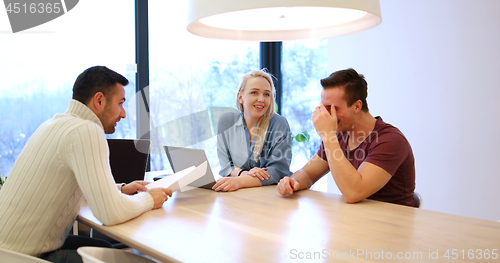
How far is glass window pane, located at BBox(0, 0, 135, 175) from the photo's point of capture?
309 cm

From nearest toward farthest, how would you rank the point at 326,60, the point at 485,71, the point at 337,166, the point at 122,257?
the point at 122,257
the point at 337,166
the point at 485,71
the point at 326,60

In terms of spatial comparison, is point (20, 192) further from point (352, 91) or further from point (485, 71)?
point (485, 71)

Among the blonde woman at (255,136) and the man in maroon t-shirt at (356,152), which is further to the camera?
the blonde woman at (255,136)

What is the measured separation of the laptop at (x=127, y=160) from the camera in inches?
95.3

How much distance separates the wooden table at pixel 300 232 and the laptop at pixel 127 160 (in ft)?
2.58

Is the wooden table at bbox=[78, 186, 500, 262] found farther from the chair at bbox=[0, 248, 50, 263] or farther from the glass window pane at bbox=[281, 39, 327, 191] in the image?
the glass window pane at bbox=[281, 39, 327, 191]

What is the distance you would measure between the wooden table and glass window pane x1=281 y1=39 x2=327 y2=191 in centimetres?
306

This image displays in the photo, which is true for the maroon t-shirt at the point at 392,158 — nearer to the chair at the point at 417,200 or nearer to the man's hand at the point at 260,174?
the chair at the point at 417,200

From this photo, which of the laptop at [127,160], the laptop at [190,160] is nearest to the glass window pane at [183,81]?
the laptop at [127,160]

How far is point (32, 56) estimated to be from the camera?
3.17m

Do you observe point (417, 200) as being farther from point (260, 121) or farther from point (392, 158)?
point (260, 121)

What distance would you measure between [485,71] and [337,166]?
209cm

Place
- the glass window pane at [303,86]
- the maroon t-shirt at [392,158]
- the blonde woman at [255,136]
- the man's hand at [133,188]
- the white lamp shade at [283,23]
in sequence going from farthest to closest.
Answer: the glass window pane at [303,86], the blonde woman at [255,136], the man's hand at [133,188], the maroon t-shirt at [392,158], the white lamp shade at [283,23]

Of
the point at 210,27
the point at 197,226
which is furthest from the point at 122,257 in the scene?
the point at 210,27
